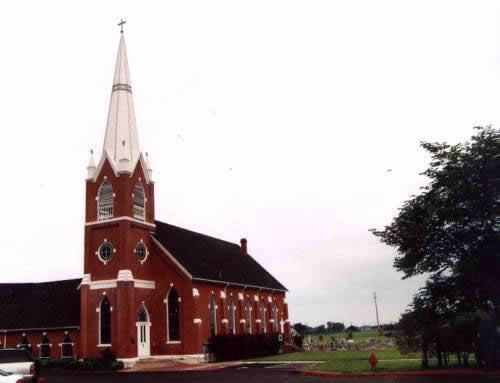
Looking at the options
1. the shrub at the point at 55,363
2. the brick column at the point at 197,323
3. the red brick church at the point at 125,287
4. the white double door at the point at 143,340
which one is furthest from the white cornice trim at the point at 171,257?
the shrub at the point at 55,363

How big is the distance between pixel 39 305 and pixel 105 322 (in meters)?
10.4

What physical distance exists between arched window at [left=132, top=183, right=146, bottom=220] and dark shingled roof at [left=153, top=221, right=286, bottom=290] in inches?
83.5

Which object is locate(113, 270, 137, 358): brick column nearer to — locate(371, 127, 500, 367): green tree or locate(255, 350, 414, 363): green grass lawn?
locate(255, 350, 414, 363): green grass lawn

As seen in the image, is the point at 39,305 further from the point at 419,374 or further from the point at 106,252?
the point at 419,374

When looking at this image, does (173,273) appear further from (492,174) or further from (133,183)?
(492,174)

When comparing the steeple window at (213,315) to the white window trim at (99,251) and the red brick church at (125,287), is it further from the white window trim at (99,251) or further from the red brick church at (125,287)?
the white window trim at (99,251)

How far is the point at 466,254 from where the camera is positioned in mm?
25078

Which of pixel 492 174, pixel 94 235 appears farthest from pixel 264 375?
pixel 94 235

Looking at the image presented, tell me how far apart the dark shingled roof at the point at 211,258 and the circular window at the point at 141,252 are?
1.45 meters

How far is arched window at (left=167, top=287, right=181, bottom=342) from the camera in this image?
4230 cm

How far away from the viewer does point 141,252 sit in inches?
1695

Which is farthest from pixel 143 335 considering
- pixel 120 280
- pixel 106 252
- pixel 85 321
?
pixel 106 252

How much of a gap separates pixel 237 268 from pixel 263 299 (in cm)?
475

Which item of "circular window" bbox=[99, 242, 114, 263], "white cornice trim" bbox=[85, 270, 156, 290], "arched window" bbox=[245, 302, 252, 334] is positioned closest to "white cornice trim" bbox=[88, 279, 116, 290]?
"white cornice trim" bbox=[85, 270, 156, 290]
